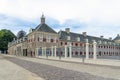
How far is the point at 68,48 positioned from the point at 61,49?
2.54 m

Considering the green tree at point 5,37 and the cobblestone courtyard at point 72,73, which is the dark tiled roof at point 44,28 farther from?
the green tree at point 5,37

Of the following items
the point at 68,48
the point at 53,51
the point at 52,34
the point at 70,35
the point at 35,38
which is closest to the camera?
the point at 68,48

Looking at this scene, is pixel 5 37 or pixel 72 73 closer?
pixel 72 73

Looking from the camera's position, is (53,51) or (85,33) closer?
(53,51)

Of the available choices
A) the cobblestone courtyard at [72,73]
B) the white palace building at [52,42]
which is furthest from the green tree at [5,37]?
the cobblestone courtyard at [72,73]

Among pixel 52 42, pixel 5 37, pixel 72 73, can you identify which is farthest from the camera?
pixel 5 37

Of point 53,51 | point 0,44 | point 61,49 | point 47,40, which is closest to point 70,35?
point 47,40

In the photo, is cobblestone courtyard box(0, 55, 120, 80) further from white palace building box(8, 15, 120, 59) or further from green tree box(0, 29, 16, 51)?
green tree box(0, 29, 16, 51)

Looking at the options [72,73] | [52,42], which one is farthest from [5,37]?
[72,73]

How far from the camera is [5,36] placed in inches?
3290

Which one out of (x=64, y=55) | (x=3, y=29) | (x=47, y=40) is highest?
(x=3, y=29)

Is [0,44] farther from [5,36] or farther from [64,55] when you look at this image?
[64,55]

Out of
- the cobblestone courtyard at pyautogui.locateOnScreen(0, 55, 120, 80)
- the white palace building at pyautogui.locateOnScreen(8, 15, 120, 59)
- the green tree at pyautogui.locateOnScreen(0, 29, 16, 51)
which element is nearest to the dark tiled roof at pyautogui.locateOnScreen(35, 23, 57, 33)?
the white palace building at pyautogui.locateOnScreen(8, 15, 120, 59)

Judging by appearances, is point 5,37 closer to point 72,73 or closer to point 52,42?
point 52,42
